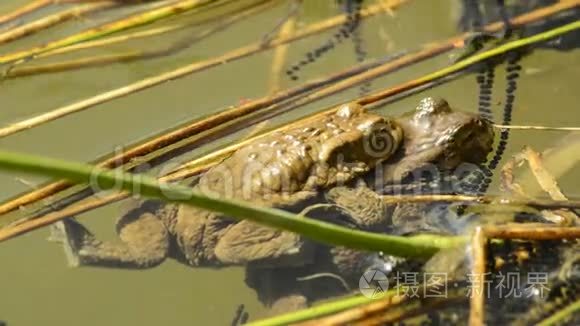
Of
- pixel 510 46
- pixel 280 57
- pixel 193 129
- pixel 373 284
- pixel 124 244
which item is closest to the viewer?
pixel 373 284

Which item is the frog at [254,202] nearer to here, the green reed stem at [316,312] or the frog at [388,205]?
the frog at [388,205]

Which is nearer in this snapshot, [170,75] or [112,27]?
[170,75]

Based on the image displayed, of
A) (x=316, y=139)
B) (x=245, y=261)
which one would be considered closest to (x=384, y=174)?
(x=316, y=139)

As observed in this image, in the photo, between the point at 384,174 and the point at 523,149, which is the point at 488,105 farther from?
the point at 384,174

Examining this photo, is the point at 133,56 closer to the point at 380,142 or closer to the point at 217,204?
the point at 380,142

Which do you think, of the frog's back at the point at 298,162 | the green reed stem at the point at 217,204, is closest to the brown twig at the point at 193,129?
the frog's back at the point at 298,162

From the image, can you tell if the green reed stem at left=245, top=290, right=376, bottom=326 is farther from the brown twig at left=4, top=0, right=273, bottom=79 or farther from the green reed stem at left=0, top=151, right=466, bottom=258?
the brown twig at left=4, top=0, right=273, bottom=79

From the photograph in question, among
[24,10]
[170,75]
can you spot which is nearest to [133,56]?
[170,75]

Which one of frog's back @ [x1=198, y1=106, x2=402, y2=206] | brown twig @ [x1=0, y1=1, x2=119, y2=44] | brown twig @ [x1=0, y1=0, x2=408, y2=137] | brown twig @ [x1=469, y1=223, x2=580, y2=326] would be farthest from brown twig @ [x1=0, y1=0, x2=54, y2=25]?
brown twig @ [x1=469, y1=223, x2=580, y2=326]
